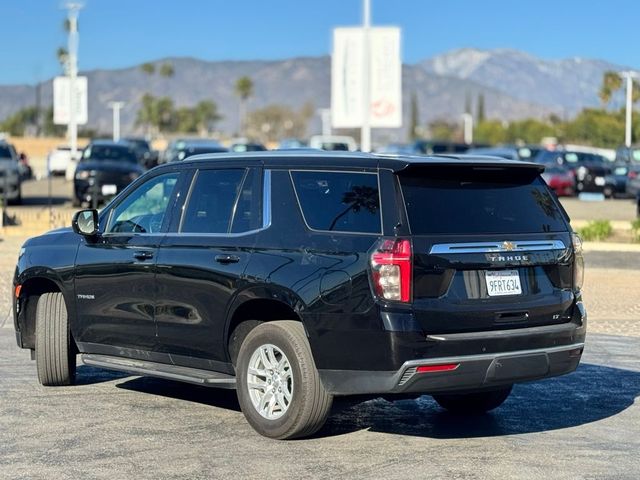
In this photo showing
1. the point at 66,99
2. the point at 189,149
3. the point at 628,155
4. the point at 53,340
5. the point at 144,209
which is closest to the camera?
the point at 144,209

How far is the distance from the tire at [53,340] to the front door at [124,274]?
1.00 feet

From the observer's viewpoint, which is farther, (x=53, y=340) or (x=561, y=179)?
(x=561, y=179)

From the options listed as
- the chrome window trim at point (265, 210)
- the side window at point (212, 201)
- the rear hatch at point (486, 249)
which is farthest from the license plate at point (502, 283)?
the side window at point (212, 201)

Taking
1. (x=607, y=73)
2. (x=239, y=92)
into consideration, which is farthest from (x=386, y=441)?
(x=239, y=92)

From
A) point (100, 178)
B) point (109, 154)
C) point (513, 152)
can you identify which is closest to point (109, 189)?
point (100, 178)

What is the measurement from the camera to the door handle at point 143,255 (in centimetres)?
917

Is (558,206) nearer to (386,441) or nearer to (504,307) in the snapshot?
(504,307)

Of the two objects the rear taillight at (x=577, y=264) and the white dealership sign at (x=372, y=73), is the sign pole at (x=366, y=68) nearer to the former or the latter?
the white dealership sign at (x=372, y=73)

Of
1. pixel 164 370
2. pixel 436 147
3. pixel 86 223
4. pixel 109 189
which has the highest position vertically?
pixel 436 147

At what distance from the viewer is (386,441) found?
8.43 m

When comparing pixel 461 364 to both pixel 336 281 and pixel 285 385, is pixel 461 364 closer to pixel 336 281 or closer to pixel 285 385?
pixel 336 281

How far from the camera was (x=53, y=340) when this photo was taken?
1009 cm

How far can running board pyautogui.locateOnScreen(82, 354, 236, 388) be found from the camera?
8.75 metres

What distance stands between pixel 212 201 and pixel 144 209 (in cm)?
83
